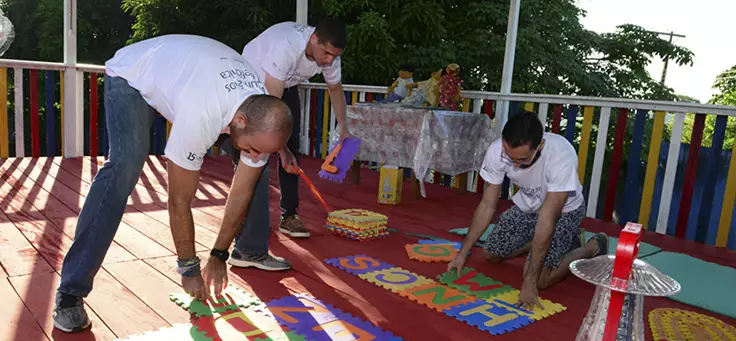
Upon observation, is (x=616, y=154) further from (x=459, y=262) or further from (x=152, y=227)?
(x=152, y=227)

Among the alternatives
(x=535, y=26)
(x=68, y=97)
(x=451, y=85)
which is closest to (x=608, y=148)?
(x=535, y=26)

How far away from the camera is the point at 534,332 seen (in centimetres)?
198

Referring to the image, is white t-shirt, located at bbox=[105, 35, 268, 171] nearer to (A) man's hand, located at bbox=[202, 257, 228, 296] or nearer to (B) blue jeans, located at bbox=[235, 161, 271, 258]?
(A) man's hand, located at bbox=[202, 257, 228, 296]

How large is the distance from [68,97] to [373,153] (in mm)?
3072

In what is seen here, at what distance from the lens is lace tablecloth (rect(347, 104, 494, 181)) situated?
13.4 feet

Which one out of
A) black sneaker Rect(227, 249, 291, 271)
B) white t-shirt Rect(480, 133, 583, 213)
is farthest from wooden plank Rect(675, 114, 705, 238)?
black sneaker Rect(227, 249, 291, 271)

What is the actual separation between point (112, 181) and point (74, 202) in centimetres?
209

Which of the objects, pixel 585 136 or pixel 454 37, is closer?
pixel 585 136

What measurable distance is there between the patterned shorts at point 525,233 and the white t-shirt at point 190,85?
1.43m

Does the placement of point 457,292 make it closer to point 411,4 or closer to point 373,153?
point 373,153

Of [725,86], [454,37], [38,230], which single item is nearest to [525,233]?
[38,230]

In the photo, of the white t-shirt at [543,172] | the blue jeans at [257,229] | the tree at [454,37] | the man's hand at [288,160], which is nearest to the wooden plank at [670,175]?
the white t-shirt at [543,172]

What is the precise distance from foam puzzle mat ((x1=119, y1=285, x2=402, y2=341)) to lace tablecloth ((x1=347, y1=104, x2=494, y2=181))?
218 cm

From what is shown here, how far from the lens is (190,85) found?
149cm
